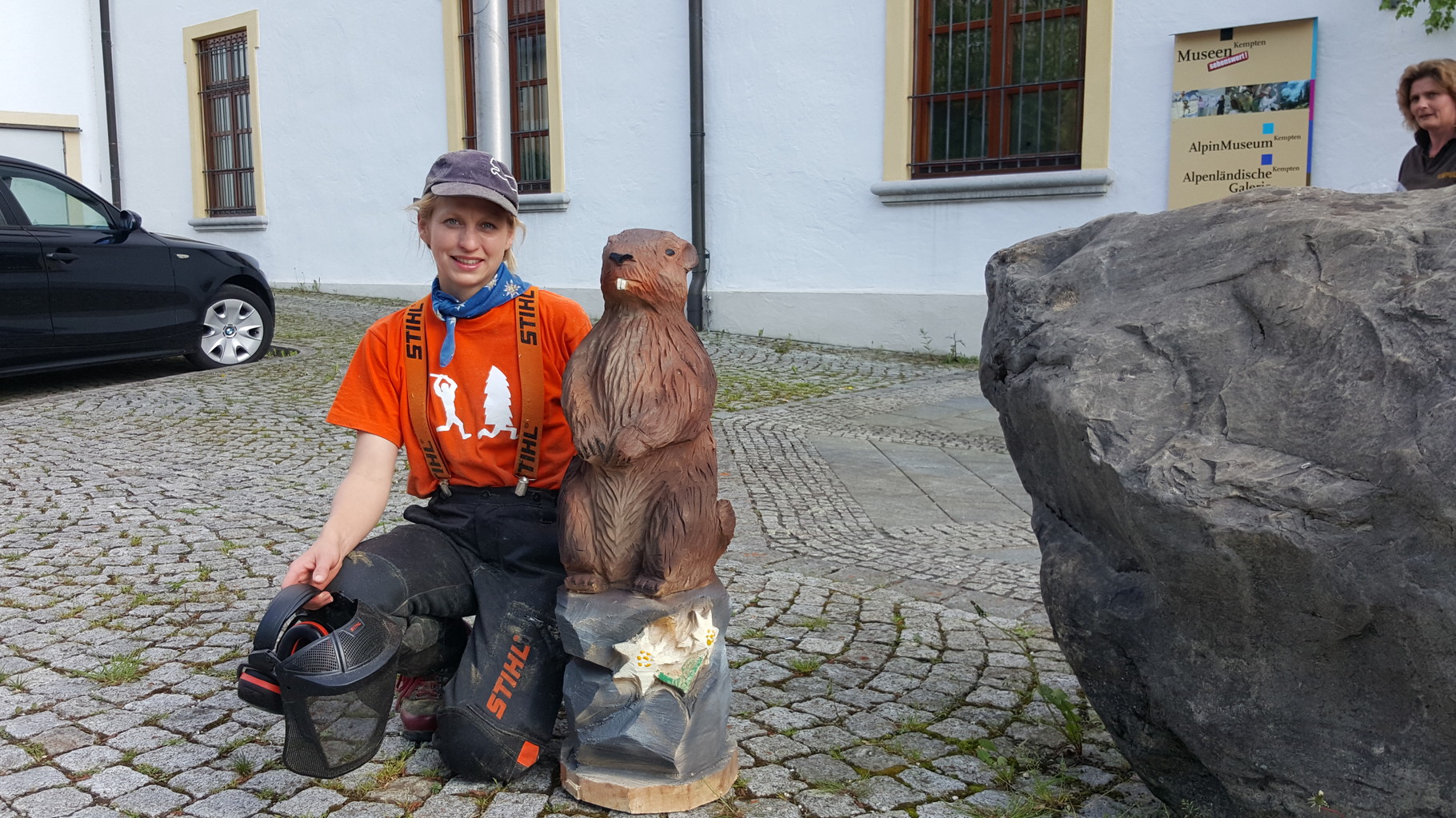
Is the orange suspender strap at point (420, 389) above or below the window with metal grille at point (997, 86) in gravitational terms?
below

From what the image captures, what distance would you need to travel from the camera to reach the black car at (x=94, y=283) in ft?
23.5

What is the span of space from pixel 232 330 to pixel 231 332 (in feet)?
0.05

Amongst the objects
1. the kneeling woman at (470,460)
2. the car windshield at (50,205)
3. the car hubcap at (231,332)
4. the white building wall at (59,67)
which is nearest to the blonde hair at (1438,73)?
the kneeling woman at (470,460)

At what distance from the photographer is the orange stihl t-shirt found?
2.77m

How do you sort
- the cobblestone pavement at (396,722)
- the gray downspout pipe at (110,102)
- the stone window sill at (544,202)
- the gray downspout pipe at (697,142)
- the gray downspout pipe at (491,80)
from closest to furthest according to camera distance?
the cobblestone pavement at (396,722), the gray downspout pipe at (491,80), the gray downspout pipe at (697,142), the stone window sill at (544,202), the gray downspout pipe at (110,102)

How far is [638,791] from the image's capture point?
2.44 meters

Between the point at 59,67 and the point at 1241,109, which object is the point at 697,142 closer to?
the point at 1241,109

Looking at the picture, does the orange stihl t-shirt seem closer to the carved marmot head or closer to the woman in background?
the carved marmot head

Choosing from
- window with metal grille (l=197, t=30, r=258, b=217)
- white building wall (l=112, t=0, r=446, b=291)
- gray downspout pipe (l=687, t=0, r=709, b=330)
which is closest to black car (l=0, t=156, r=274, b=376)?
gray downspout pipe (l=687, t=0, r=709, b=330)

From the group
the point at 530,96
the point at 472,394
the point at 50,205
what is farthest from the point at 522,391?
the point at 530,96

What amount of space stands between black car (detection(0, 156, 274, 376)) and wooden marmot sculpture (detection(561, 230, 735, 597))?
6.22 metres

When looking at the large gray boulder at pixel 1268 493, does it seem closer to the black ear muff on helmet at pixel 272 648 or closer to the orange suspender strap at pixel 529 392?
the orange suspender strap at pixel 529 392

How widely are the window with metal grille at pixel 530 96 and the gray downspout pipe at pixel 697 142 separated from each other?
2.07 m

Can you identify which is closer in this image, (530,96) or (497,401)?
(497,401)
